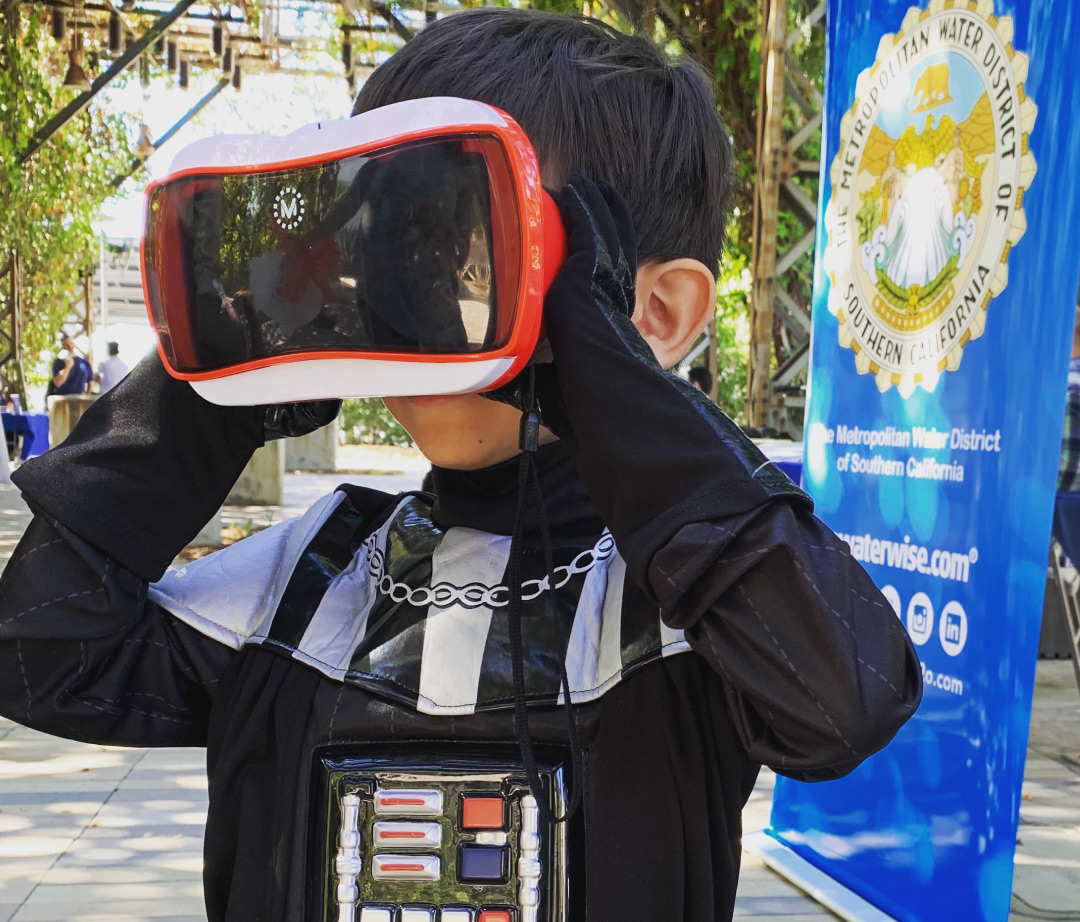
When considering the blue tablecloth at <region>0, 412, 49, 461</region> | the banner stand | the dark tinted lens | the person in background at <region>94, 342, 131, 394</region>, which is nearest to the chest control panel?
the dark tinted lens

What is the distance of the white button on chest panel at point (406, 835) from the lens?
3.25 feet

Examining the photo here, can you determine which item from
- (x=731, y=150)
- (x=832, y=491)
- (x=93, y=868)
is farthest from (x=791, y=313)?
(x=731, y=150)

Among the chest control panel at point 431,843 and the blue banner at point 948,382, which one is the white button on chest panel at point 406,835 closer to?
the chest control panel at point 431,843

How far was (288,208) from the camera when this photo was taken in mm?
836

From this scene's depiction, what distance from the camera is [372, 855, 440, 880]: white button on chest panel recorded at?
0.99 m

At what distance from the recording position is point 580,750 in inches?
37.2

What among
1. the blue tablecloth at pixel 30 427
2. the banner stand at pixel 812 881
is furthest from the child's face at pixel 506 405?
the blue tablecloth at pixel 30 427

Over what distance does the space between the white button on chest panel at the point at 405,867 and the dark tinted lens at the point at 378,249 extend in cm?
42

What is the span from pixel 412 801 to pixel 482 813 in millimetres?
58

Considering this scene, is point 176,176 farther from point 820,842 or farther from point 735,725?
point 820,842

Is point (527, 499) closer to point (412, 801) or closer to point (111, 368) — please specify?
point (412, 801)

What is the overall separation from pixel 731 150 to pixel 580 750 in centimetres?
57

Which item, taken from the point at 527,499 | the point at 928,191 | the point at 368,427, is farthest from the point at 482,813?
the point at 368,427

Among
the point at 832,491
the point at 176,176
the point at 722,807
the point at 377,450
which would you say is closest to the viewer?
the point at 176,176
